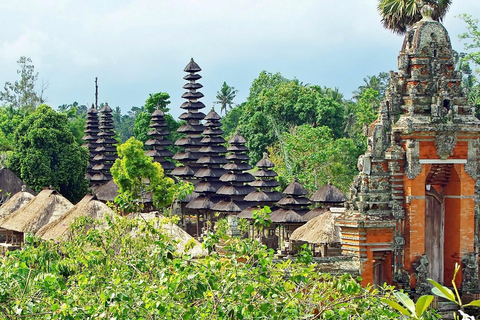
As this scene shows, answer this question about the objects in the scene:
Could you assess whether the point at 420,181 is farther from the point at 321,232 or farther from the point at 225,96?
the point at 225,96

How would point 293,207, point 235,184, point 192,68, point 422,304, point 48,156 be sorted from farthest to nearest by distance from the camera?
point 192,68 → point 48,156 → point 235,184 → point 293,207 → point 422,304

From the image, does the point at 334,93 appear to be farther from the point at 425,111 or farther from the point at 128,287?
the point at 128,287

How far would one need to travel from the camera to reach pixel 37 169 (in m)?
38.1

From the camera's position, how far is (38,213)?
28953 mm

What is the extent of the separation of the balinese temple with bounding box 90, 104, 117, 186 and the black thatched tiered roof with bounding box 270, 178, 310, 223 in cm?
1705

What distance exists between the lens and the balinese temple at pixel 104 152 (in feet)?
154

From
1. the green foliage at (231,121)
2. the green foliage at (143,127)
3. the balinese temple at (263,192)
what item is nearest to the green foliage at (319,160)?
the balinese temple at (263,192)

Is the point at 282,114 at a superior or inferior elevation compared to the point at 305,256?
superior

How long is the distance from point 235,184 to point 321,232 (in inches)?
477

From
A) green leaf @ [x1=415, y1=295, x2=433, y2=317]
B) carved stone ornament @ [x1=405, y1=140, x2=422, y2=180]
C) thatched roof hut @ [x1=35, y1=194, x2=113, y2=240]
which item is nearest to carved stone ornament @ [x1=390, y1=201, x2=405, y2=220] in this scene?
carved stone ornament @ [x1=405, y1=140, x2=422, y2=180]

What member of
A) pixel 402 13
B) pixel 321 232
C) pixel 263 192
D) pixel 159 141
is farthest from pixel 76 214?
pixel 159 141

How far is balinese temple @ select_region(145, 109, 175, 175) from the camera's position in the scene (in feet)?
147

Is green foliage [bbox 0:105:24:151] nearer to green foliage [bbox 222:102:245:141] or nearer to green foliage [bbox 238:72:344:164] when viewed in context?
green foliage [bbox 238:72:344:164]

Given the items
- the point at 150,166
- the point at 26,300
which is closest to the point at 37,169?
the point at 150,166
